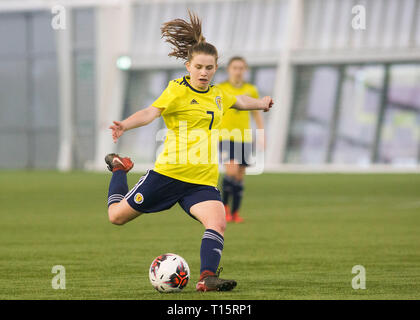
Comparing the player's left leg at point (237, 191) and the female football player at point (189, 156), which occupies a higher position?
the player's left leg at point (237, 191)

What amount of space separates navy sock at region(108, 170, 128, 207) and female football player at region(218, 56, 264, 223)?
16.6ft

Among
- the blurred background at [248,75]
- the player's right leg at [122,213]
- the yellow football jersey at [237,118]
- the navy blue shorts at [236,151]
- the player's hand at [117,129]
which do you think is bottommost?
the player's right leg at [122,213]

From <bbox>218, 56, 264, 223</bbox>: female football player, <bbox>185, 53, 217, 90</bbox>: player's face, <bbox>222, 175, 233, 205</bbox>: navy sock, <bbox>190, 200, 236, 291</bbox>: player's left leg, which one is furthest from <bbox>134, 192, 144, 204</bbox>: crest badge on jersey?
<bbox>222, 175, 233, 205</bbox>: navy sock

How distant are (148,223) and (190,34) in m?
6.15

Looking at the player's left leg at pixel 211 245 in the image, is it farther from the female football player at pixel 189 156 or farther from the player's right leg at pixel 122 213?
the player's right leg at pixel 122 213

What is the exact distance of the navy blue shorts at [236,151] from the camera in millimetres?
12203

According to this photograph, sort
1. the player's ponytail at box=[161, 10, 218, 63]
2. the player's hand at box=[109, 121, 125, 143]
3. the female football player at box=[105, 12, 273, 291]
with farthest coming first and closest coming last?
the player's ponytail at box=[161, 10, 218, 63], the female football player at box=[105, 12, 273, 291], the player's hand at box=[109, 121, 125, 143]

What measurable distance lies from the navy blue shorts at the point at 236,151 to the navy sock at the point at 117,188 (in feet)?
16.6

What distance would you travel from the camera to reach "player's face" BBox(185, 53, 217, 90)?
256 inches

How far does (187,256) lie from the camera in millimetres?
8531

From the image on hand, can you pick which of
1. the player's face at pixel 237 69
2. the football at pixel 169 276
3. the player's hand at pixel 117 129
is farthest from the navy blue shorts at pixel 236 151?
the player's hand at pixel 117 129

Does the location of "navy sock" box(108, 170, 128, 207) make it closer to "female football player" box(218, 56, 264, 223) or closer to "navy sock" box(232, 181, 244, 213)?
"female football player" box(218, 56, 264, 223)
